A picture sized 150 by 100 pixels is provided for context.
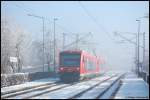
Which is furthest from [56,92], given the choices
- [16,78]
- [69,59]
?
[69,59]

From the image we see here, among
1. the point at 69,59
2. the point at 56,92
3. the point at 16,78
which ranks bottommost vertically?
the point at 56,92

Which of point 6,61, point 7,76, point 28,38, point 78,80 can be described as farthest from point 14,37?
point 7,76

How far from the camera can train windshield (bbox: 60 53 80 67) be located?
150 ft

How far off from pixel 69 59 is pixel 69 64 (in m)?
0.49

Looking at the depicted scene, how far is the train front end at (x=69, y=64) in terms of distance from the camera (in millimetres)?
45594

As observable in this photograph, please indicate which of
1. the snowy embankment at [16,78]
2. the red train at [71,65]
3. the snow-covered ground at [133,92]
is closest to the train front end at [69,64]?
the red train at [71,65]

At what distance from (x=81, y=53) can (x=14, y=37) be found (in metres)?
50.7

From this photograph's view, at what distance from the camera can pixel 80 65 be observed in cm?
4572

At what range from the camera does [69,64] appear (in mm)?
45938

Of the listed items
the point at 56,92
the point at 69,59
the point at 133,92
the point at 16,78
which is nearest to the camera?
the point at 56,92

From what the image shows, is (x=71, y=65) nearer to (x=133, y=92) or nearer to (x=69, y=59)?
(x=69, y=59)

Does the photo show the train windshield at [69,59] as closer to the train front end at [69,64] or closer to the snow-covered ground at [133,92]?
the train front end at [69,64]

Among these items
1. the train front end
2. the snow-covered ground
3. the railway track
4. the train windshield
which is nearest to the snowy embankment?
the railway track

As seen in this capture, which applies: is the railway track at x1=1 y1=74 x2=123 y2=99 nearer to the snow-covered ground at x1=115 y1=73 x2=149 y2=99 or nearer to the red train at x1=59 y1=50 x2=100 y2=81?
the snow-covered ground at x1=115 y1=73 x2=149 y2=99
